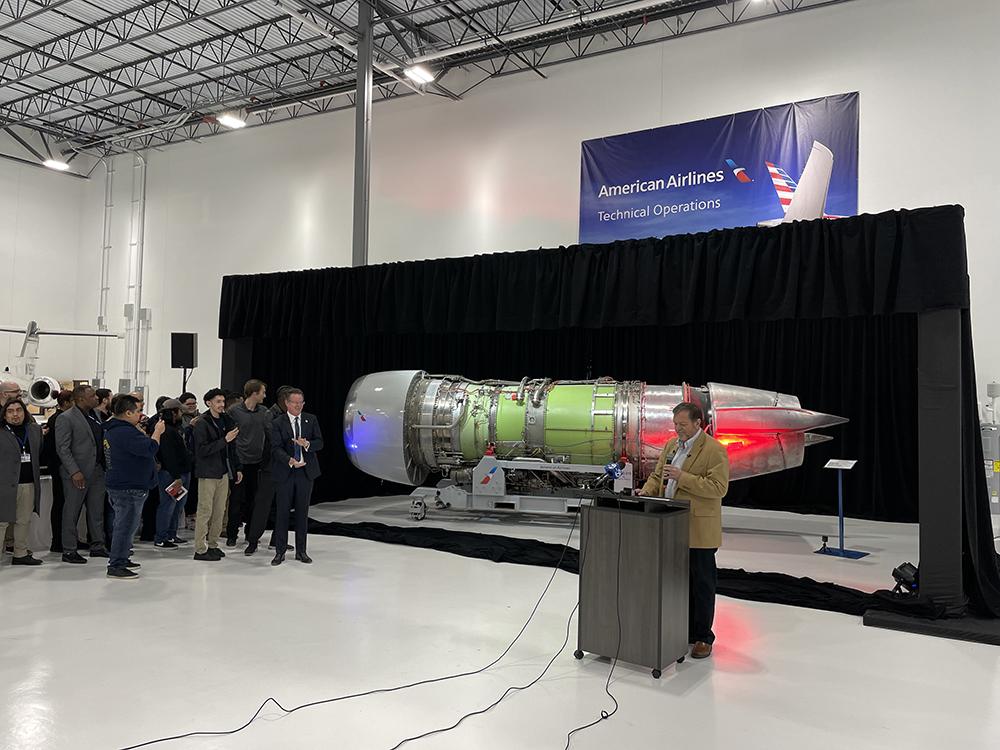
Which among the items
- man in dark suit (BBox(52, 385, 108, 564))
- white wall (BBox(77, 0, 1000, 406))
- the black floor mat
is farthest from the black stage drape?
man in dark suit (BBox(52, 385, 108, 564))

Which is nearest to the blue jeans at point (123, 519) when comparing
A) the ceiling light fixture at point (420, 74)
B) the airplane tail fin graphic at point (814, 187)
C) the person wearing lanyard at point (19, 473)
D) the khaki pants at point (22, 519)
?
the person wearing lanyard at point (19, 473)

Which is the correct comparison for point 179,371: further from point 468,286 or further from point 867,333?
point 867,333

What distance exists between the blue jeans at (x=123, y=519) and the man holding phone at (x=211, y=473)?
68 cm

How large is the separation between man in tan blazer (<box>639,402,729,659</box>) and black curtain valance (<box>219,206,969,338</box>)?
7.27ft

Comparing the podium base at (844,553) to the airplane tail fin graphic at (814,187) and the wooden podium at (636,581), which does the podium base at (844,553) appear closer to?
the wooden podium at (636,581)

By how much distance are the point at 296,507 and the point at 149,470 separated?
50.9 inches

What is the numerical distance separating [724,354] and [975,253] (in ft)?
10.8

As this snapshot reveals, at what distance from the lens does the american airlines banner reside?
10000mm

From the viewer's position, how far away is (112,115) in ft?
56.6

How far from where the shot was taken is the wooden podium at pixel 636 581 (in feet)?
12.6

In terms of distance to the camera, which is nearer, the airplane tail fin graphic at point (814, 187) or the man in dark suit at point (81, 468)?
the man in dark suit at point (81, 468)

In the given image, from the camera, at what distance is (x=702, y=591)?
13.8ft

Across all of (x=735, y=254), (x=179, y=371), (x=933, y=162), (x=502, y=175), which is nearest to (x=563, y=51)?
(x=502, y=175)

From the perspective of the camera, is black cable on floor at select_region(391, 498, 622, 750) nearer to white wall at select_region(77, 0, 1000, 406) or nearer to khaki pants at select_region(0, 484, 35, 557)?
khaki pants at select_region(0, 484, 35, 557)
